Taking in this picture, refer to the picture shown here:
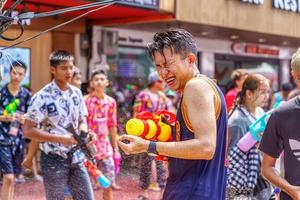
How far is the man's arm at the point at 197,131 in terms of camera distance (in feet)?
10.7

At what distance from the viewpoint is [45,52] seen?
12219 millimetres

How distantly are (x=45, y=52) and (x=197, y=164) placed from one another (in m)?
9.14

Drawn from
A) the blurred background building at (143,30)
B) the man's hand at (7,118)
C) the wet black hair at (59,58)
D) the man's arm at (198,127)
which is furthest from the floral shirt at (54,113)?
the blurred background building at (143,30)

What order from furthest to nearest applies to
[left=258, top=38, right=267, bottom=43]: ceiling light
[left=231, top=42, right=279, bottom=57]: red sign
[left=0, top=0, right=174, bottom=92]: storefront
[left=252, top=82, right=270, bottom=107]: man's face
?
[left=231, top=42, right=279, bottom=57]: red sign, [left=258, top=38, right=267, bottom=43]: ceiling light, [left=0, top=0, right=174, bottom=92]: storefront, [left=252, top=82, right=270, bottom=107]: man's face

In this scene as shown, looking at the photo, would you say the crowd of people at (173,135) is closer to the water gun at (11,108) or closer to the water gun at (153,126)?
the water gun at (11,108)

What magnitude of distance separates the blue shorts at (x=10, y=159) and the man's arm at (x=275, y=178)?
4.22 m

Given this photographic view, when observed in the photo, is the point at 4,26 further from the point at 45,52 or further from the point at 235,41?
the point at 235,41

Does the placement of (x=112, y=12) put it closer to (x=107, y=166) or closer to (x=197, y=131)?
(x=107, y=166)

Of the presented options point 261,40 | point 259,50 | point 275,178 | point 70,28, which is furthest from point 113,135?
point 259,50

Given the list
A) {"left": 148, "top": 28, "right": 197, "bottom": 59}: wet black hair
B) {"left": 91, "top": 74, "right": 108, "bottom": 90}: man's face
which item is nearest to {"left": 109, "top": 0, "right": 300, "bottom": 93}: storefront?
{"left": 91, "top": 74, "right": 108, "bottom": 90}: man's face

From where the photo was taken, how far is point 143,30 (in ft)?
47.0

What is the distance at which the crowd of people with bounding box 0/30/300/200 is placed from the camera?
3381 millimetres

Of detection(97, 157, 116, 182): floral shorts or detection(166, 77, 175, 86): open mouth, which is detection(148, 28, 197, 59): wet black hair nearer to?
detection(166, 77, 175, 86): open mouth

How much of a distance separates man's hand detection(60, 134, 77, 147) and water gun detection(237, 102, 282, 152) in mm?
1496
